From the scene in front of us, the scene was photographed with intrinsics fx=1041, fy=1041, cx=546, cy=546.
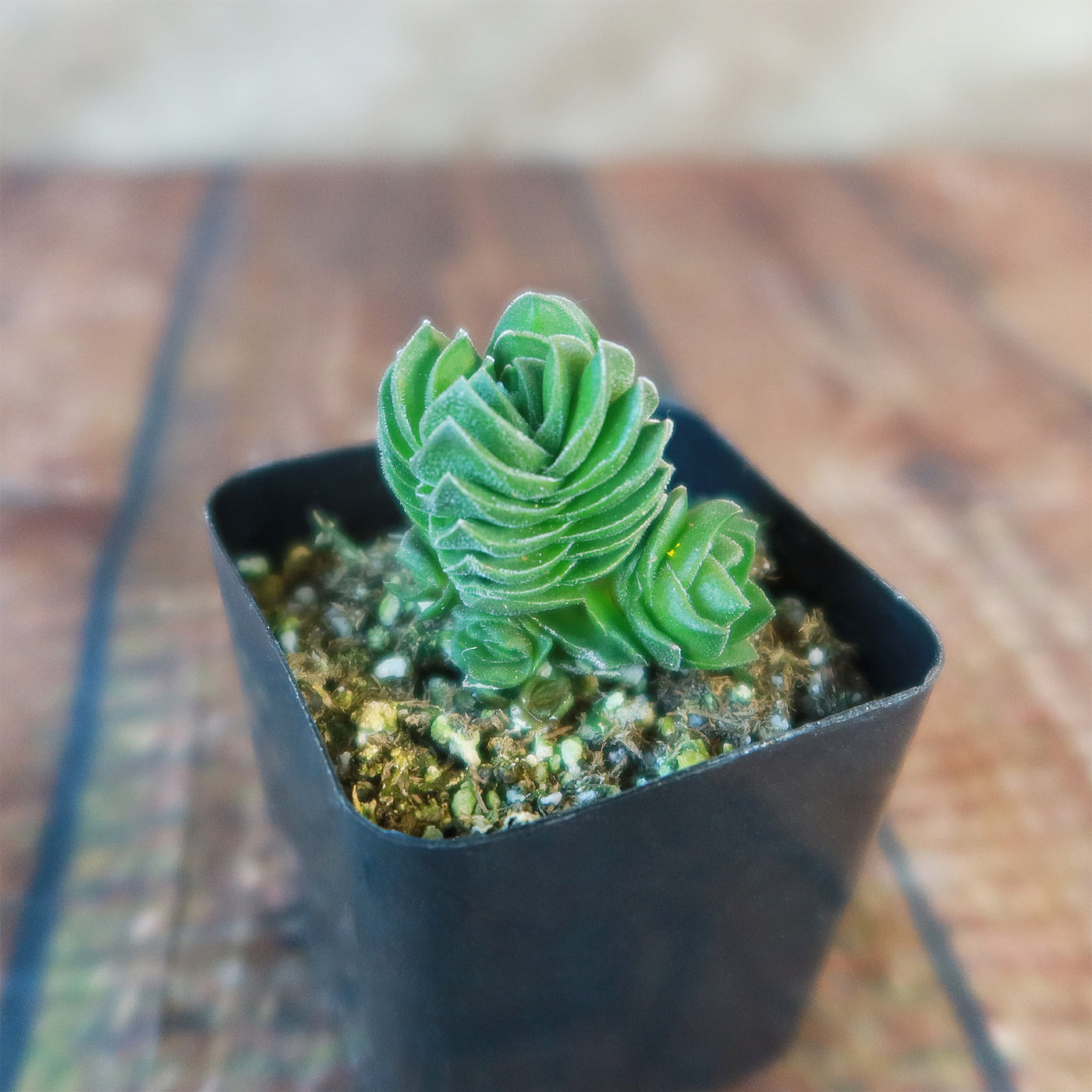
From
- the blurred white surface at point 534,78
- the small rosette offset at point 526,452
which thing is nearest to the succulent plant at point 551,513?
the small rosette offset at point 526,452

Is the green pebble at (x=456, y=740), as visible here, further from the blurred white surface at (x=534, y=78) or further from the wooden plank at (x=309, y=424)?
the blurred white surface at (x=534, y=78)

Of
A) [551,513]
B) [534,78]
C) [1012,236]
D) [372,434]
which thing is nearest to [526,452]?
[551,513]

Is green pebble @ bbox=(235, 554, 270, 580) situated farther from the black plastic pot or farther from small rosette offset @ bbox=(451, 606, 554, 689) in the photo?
small rosette offset @ bbox=(451, 606, 554, 689)

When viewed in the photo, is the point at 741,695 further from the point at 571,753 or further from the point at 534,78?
the point at 534,78

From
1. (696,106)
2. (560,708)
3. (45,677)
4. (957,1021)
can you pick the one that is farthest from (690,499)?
(696,106)

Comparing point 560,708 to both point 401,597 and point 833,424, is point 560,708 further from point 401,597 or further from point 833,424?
point 833,424

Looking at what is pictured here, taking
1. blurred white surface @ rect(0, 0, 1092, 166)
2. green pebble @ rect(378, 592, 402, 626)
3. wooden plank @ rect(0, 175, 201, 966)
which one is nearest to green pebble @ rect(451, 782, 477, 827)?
green pebble @ rect(378, 592, 402, 626)
